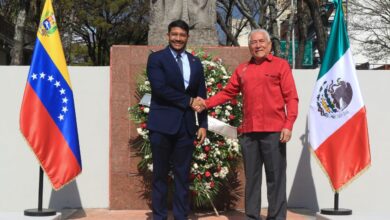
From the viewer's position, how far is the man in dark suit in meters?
5.05

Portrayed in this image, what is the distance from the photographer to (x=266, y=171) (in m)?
5.23

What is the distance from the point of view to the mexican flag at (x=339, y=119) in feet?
19.4

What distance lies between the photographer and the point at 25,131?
570 centimetres

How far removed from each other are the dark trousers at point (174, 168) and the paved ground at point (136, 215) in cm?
104

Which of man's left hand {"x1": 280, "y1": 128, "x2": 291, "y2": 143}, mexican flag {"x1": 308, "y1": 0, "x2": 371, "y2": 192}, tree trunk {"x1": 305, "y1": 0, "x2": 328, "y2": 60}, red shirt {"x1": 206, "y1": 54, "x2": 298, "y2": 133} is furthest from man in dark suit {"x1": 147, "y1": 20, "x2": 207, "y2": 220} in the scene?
tree trunk {"x1": 305, "y1": 0, "x2": 328, "y2": 60}

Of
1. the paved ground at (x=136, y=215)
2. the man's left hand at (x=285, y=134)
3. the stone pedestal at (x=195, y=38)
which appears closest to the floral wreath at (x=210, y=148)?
the paved ground at (x=136, y=215)

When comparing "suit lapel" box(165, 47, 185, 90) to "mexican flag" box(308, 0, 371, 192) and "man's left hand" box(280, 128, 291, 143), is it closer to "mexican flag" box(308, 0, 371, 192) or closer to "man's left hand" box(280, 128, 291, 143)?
"man's left hand" box(280, 128, 291, 143)

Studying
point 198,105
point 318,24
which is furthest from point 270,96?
point 318,24

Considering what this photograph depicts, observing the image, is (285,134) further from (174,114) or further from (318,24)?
(318,24)

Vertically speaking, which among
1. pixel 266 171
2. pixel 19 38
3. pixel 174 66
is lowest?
pixel 266 171

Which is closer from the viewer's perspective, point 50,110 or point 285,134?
point 285,134

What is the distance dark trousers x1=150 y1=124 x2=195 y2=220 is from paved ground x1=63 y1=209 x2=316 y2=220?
104 cm

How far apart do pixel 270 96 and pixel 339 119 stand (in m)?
1.15

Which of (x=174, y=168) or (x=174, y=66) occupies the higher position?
(x=174, y=66)
